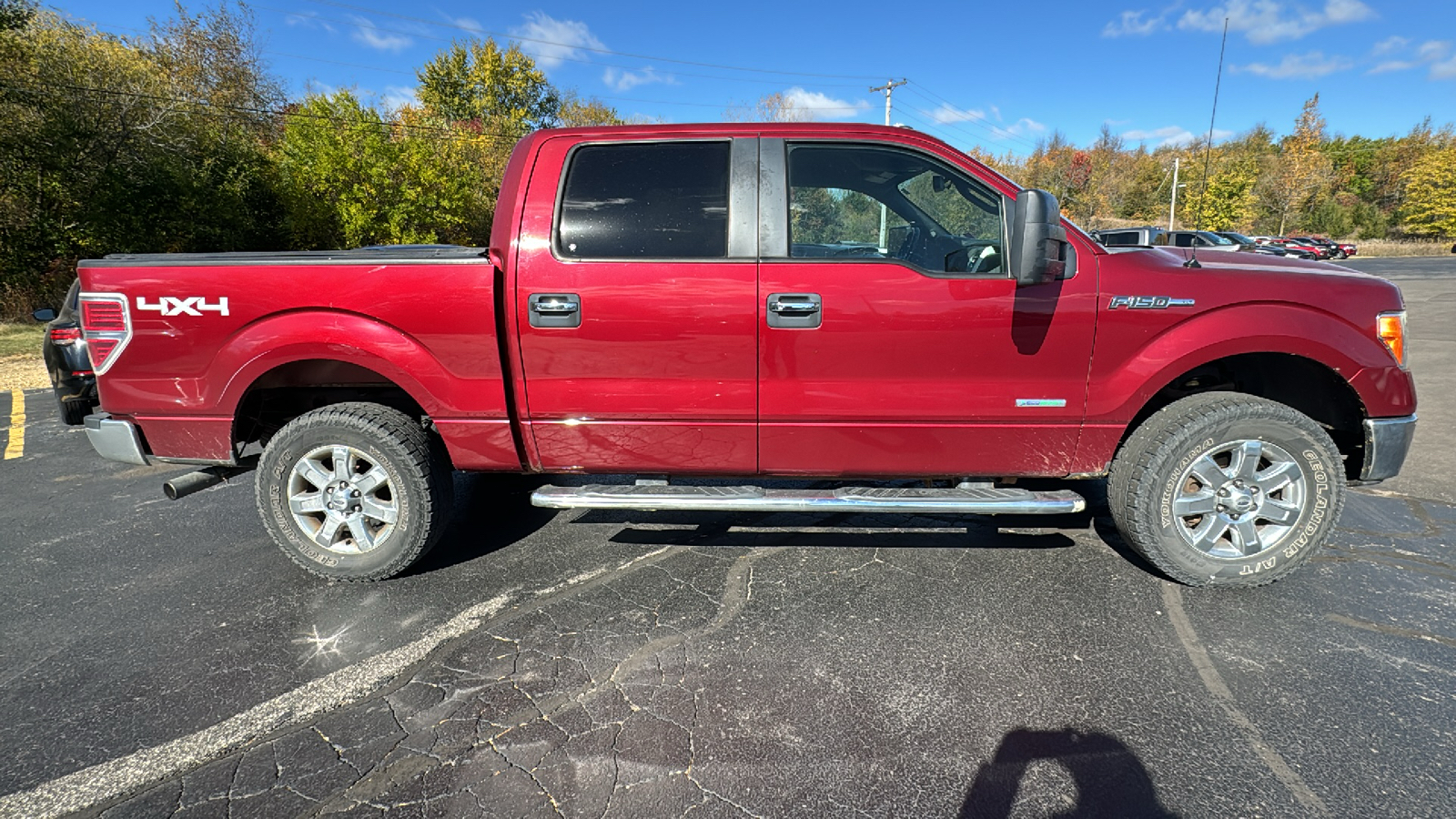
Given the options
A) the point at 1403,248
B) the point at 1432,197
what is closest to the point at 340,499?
the point at 1403,248

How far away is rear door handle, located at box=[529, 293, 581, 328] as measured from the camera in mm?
3051

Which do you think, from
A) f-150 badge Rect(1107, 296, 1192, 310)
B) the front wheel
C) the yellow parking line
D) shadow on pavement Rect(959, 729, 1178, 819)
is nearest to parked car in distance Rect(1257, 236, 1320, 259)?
the front wheel

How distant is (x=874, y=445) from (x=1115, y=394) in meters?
1.09

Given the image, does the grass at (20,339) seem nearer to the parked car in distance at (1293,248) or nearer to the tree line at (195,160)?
the tree line at (195,160)

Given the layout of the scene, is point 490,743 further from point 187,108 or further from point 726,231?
point 187,108

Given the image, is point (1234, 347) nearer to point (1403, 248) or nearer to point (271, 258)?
point (271, 258)

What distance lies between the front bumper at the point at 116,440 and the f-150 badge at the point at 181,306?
0.63m

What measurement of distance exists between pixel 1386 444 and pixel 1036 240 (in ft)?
6.50

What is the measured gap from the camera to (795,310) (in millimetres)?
2990

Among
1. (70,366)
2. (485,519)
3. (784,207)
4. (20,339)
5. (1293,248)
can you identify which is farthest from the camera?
(1293,248)

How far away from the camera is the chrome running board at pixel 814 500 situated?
3.08 meters

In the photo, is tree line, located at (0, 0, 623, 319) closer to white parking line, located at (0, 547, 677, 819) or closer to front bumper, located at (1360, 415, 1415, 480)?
white parking line, located at (0, 547, 677, 819)

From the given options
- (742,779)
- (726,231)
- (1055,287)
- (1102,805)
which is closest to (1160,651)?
(1102,805)

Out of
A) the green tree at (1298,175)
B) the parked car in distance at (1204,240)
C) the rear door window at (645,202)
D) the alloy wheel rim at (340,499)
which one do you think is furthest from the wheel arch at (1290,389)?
the green tree at (1298,175)
